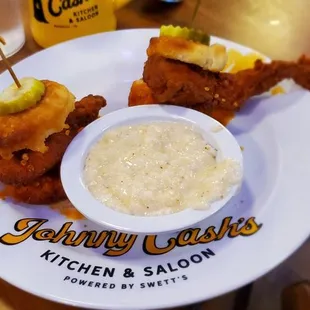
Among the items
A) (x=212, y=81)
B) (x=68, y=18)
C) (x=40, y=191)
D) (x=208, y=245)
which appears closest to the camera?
(x=208, y=245)

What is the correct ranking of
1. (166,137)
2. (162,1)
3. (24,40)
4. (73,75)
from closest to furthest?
(166,137) < (73,75) < (24,40) < (162,1)

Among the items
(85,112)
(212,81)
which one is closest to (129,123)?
(85,112)

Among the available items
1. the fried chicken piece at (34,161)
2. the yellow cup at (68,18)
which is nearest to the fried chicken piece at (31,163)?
the fried chicken piece at (34,161)

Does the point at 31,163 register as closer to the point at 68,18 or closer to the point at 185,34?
the point at 185,34

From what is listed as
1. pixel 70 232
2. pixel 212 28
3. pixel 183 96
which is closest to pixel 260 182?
pixel 183 96

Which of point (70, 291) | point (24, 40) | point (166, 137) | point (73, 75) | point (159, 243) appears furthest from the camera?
point (24, 40)

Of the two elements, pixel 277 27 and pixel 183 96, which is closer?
pixel 183 96

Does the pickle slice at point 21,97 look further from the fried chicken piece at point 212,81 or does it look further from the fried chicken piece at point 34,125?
the fried chicken piece at point 212,81

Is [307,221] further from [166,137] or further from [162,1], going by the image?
[162,1]
